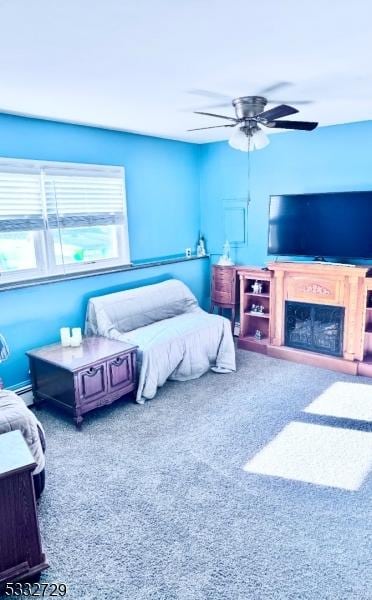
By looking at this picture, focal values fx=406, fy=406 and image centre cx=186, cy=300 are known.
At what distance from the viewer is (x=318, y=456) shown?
261 cm

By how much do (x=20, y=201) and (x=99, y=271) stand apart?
0.96 meters

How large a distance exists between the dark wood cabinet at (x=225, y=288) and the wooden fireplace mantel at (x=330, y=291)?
0.63 m

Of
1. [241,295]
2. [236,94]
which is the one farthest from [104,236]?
[236,94]

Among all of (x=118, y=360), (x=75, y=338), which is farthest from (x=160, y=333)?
(x=75, y=338)

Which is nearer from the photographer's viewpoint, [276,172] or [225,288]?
[276,172]

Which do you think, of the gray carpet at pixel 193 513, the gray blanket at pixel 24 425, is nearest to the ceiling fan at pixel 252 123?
the gray carpet at pixel 193 513

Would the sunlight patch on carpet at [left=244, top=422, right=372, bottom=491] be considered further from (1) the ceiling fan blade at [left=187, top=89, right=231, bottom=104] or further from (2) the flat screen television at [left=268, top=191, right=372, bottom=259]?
(1) the ceiling fan blade at [left=187, top=89, right=231, bottom=104]

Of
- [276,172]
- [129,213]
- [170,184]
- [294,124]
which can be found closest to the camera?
[294,124]

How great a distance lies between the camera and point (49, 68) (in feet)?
7.33

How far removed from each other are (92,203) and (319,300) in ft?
7.99

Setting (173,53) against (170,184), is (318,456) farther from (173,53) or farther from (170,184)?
(170,184)

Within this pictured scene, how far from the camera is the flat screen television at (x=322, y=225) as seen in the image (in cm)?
385

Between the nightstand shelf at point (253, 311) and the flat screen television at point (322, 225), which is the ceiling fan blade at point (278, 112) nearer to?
the flat screen television at point (322, 225)

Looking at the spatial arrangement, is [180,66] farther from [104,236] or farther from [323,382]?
[323,382]
